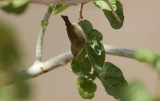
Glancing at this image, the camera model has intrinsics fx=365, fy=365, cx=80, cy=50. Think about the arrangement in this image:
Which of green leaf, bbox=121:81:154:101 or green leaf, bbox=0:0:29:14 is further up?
green leaf, bbox=0:0:29:14

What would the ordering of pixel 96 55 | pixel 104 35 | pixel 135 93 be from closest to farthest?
pixel 135 93
pixel 96 55
pixel 104 35

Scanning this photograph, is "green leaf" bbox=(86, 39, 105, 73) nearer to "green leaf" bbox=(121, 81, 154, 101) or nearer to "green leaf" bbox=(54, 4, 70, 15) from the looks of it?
"green leaf" bbox=(54, 4, 70, 15)

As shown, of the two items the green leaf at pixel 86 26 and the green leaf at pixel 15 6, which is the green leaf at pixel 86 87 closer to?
the green leaf at pixel 86 26

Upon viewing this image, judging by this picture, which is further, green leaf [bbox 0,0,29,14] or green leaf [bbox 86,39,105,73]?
green leaf [bbox 86,39,105,73]

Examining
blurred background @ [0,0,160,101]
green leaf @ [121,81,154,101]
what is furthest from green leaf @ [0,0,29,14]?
blurred background @ [0,0,160,101]

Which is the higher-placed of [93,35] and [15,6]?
[15,6]

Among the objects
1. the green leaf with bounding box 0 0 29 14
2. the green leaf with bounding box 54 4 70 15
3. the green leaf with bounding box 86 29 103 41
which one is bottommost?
the green leaf with bounding box 86 29 103 41

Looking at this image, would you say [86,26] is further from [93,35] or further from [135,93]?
[135,93]

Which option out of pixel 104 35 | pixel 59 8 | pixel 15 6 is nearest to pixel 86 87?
pixel 59 8

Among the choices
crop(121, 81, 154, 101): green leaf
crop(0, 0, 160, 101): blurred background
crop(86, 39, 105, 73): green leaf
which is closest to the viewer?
crop(121, 81, 154, 101): green leaf
